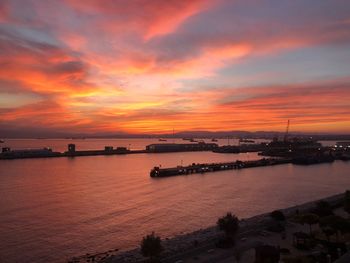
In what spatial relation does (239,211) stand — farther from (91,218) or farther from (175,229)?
(91,218)

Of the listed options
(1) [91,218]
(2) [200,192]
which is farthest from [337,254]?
(2) [200,192]

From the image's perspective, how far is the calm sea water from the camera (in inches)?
870

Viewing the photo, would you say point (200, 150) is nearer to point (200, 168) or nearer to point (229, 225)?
point (200, 168)

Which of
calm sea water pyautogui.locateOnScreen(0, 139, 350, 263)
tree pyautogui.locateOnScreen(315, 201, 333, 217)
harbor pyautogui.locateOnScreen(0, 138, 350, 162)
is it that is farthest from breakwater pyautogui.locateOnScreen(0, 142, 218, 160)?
tree pyautogui.locateOnScreen(315, 201, 333, 217)

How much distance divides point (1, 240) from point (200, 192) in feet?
78.8

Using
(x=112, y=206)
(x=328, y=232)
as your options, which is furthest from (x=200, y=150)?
(x=328, y=232)

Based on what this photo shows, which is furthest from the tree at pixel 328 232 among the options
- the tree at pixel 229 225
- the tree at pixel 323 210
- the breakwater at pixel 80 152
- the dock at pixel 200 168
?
the breakwater at pixel 80 152

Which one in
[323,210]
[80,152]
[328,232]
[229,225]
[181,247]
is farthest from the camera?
[80,152]

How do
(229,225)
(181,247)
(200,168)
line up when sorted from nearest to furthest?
1. (181,247)
2. (229,225)
3. (200,168)

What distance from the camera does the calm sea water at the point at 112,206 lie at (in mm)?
22109

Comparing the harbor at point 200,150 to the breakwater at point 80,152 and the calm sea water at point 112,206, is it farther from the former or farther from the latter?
the calm sea water at point 112,206

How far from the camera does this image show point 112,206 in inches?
1272

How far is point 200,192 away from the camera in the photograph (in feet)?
137

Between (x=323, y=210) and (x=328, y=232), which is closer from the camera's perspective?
(x=328, y=232)
